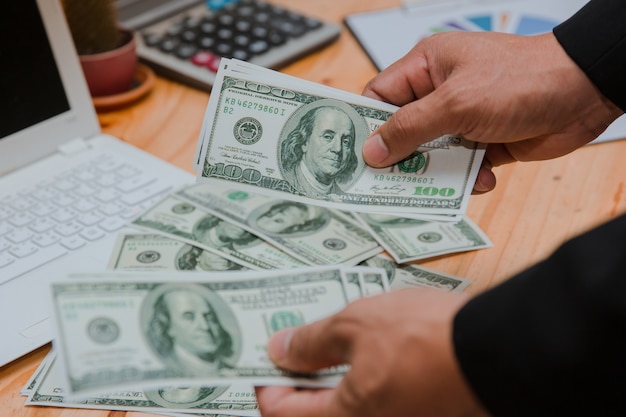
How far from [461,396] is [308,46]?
87 centimetres

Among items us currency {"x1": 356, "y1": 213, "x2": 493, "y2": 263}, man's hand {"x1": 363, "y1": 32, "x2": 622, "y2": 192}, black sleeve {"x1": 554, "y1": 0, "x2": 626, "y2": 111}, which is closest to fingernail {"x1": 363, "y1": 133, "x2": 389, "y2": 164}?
man's hand {"x1": 363, "y1": 32, "x2": 622, "y2": 192}

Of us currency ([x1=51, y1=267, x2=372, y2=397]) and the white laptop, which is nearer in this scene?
us currency ([x1=51, y1=267, x2=372, y2=397])

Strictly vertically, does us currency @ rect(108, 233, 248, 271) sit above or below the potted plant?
below

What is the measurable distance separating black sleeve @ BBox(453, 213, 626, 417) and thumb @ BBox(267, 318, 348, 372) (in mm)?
111

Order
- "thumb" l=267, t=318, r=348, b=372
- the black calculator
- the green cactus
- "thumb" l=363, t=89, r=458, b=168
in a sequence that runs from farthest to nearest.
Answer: the black calculator, the green cactus, "thumb" l=363, t=89, r=458, b=168, "thumb" l=267, t=318, r=348, b=372

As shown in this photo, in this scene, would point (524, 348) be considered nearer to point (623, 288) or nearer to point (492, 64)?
point (623, 288)

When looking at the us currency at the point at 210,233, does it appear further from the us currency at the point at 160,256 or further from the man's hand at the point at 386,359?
the man's hand at the point at 386,359

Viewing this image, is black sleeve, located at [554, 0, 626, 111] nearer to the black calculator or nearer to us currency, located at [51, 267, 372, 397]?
us currency, located at [51, 267, 372, 397]

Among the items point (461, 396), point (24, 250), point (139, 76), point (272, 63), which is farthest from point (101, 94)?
point (461, 396)

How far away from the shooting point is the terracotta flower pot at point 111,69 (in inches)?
41.6

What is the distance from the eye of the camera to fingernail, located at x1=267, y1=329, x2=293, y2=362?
0.59 metres

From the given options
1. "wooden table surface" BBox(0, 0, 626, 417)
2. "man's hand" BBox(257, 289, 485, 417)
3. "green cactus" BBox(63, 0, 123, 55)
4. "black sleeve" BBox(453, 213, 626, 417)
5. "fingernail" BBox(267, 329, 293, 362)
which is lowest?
"wooden table surface" BBox(0, 0, 626, 417)

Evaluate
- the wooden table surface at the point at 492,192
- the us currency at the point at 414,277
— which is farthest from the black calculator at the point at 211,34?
the us currency at the point at 414,277

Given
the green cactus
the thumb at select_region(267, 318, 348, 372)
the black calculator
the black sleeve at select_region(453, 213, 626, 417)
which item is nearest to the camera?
the black sleeve at select_region(453, 213, 626, 417)
